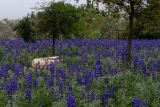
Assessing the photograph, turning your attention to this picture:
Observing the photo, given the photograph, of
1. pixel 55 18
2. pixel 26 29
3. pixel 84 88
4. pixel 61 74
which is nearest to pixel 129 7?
pixel 55 18

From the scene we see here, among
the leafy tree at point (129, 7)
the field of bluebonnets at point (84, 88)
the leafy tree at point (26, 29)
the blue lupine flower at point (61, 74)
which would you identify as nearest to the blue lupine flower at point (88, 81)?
the field of bluebonnets at point (84, 88)

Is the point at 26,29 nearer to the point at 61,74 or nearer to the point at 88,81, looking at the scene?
the point at 61,74

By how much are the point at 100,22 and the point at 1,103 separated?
22.6ft

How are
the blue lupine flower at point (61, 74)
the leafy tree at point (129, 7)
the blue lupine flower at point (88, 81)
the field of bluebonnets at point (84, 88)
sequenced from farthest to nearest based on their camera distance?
the leafy tree at point (129, 7)
the blue lupine flower at point (61, 74)
the blue lupine flower at point (88, 81)
the field of bluebonnets at point (84, 88)

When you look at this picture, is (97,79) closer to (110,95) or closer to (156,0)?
(110,95)

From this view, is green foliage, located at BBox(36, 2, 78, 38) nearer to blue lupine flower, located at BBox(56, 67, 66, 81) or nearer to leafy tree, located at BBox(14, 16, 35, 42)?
leafy tree, located at BBox(14, 16, 35, 42)

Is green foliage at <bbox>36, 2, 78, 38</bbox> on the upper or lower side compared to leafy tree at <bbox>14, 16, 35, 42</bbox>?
upper

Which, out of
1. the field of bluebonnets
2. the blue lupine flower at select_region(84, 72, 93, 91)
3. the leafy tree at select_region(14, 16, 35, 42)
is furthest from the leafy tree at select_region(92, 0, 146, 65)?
the leafy tree at select_region(14, 16, 35, 42)

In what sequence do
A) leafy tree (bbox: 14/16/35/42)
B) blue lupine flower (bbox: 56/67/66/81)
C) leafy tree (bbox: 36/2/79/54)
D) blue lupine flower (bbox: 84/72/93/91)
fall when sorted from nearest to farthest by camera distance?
blue lupine flower (bbox: 84/72/93/91) < blue lupine flower (bbox: 56/67/66/81) < leafy tree (bbox: 36/2/79/54) < leafy tree (bbox: 14/16/35/42)

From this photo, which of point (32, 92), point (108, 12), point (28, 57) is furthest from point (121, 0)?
point (32, 92)

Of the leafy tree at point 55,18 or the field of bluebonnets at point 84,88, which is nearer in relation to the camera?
the field of bluebonnets at point 84,88

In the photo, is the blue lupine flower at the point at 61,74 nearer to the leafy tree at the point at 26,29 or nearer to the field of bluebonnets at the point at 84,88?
the field of bluebonnets at the point at 84,88

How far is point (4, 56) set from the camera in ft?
54.3

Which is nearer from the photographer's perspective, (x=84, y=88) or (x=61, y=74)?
(x=84, y=88)
